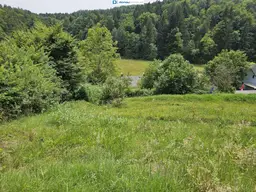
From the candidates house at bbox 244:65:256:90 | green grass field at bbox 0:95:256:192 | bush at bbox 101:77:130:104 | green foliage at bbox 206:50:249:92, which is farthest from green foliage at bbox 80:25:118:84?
house at bbox 244:65:256:90

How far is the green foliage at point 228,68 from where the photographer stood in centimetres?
2330

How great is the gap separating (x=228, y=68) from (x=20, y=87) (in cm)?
2586

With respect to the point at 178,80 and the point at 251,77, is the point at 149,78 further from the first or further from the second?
the point at 251,77

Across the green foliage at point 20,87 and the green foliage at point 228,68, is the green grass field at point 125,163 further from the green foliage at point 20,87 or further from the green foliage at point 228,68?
the green foliage at point 228,68

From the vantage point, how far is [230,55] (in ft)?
105

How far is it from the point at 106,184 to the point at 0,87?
6949 millimetres

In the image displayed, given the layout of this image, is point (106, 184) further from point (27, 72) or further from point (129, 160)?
point (27, 72)

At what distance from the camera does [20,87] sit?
27.4 feet

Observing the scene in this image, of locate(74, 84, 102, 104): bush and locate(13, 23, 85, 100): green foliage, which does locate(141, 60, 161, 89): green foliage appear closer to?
locate(74, 84, 102, 104): bush

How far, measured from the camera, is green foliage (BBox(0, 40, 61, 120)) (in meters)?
7.76

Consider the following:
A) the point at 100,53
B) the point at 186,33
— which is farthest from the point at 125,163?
the point at 186,33

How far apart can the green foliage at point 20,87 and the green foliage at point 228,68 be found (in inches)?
742

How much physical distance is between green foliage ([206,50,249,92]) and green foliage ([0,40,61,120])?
742 inches

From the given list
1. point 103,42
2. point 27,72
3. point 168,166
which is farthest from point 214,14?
point 168,166
